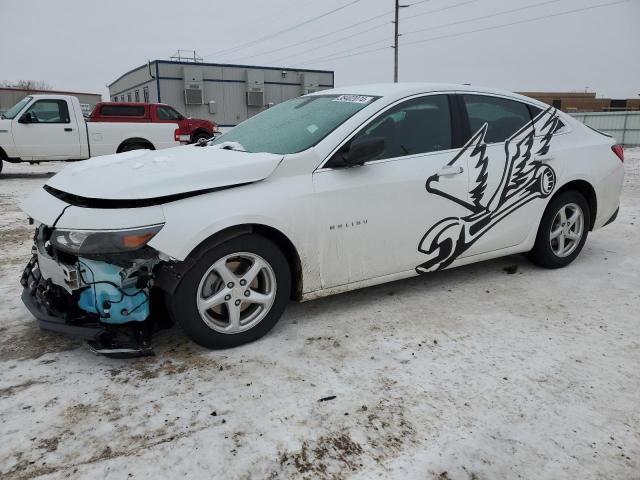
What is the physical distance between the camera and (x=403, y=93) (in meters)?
3.55

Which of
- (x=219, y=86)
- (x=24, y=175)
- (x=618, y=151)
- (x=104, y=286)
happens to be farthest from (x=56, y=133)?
(x=219, y=86)

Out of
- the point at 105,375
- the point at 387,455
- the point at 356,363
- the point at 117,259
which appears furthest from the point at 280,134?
the point at 387,455

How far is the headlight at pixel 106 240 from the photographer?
2.55 meters

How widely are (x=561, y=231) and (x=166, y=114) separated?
11.3 m

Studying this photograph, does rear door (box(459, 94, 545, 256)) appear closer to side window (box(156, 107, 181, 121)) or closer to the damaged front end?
the damaged front end

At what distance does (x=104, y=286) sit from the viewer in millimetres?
2648

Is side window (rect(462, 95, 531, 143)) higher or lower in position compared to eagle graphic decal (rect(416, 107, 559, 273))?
higher

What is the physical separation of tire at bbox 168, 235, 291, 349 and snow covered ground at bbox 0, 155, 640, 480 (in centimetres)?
14

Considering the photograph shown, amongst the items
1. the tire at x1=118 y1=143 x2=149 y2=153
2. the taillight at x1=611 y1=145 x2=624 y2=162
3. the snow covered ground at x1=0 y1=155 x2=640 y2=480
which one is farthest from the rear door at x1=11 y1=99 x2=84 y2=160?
the taillight at x1=611 y1=145 x2=624 y2=162

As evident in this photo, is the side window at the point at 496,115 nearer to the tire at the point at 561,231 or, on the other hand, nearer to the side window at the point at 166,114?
the tire at the point at 561,231

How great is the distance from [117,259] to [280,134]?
1468mm

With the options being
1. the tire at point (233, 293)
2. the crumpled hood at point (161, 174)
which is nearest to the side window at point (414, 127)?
the crumpled hood at point (161, 174)

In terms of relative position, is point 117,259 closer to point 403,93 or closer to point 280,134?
point 280,134

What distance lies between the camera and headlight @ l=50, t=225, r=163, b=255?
255cm
